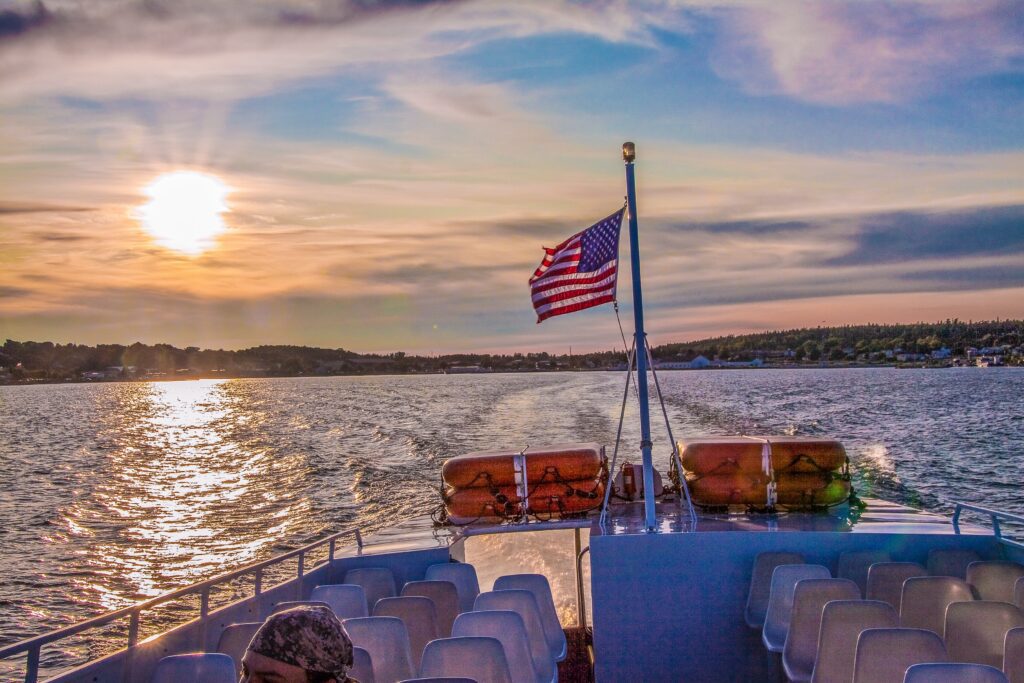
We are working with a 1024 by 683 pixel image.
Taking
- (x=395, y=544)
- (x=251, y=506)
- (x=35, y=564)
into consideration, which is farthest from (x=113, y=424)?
(x=395, y=544)

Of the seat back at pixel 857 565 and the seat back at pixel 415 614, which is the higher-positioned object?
the seat back at pixel 415 614

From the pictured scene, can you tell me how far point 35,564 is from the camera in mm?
24000

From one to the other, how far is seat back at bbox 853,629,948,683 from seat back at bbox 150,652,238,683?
121 inches

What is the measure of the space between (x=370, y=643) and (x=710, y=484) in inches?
204

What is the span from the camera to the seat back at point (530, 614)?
618 centimetres

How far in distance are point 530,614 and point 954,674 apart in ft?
9.43

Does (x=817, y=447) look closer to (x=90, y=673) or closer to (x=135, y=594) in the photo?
(x=90, y=673)

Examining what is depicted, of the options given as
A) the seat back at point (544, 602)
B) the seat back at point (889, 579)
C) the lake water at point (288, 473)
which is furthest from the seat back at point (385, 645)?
the lake water at point (288, 473)

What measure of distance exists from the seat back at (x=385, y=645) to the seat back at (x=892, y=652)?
2380 millimetres

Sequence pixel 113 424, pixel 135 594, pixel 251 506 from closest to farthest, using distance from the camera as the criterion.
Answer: pixel 135 594
pixel 251 506
pixel 113 424

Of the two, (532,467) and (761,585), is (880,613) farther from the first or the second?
(532,467)

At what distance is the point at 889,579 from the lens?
688cm

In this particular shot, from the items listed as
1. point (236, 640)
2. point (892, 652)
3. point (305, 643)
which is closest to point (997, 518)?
point (892, 652)

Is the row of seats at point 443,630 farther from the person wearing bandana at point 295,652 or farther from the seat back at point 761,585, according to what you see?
the person wearing bandana at point 295,652
